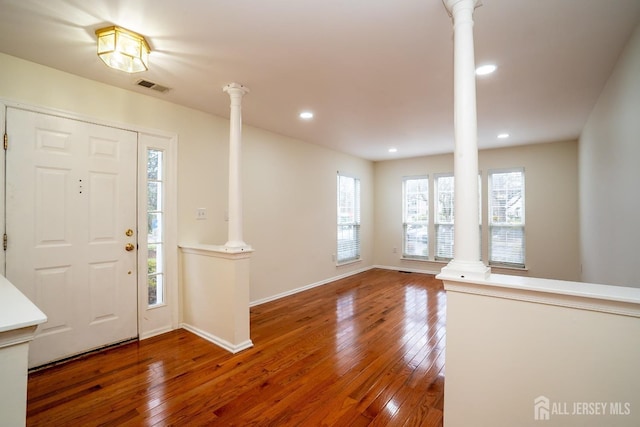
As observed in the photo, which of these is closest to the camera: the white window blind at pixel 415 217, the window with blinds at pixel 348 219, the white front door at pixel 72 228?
the white front door at pixel 72 228

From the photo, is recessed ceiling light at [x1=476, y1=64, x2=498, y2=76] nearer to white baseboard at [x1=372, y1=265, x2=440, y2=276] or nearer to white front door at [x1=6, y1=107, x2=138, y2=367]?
white front door at [x1=6, y1=107, x2=138, y2=367]

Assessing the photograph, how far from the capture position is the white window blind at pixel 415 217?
6.10 metres

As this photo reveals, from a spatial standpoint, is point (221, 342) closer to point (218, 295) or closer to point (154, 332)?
point (218, 295)

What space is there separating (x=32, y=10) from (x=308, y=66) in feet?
5.73

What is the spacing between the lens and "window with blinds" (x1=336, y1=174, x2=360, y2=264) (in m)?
5.75

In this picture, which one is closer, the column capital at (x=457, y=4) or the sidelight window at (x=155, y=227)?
the column capital at (x=457, y=4)

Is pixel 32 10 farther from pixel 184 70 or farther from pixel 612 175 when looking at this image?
pixel 612 175

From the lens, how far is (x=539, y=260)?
4957 millimetres

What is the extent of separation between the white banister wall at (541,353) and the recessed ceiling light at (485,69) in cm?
181

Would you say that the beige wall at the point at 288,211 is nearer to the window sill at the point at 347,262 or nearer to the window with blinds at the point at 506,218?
the window sill at the point at 347,262

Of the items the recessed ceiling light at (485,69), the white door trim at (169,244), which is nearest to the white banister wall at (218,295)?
the white door trim at (169,244)

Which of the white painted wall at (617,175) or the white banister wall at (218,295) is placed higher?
the white painted wall at (617,175)

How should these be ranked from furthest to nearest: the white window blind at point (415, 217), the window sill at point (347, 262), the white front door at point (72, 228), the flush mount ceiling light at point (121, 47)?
1. the white window blind at point (415, 217)
2. the window sill at point (347, 262)
3. the white front door at point (72, 228)
4. the flush mount ceiling light at point (121, 47)

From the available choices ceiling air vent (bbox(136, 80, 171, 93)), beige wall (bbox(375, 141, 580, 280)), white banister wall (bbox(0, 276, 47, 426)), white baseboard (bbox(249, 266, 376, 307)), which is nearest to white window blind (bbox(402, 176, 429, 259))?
beige wall (bbox(375, 141, 580, 280))
